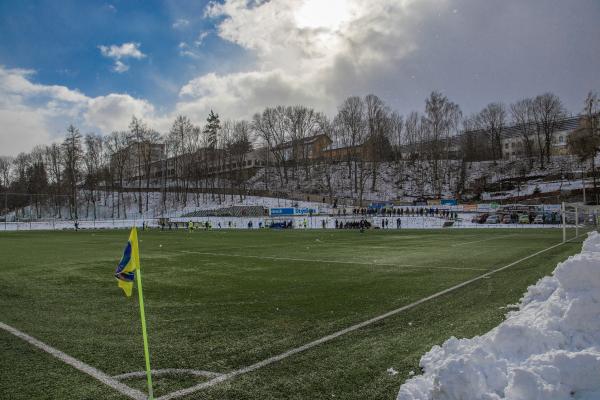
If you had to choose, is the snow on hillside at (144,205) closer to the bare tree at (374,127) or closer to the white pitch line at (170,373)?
the bare tree at (374,127)

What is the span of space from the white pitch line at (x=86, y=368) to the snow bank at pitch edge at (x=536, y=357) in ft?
8.99

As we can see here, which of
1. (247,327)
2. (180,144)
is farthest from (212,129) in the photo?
(247,327)

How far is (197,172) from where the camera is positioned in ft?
308

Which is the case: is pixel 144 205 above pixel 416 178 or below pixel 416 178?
below

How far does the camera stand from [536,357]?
144 inches

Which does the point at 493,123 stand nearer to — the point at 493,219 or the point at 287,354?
the point at 493,219

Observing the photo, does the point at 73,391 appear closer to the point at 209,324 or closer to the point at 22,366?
the point at 22,366

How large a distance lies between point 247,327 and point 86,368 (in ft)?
8.17

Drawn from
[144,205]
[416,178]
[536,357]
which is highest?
[416,178]

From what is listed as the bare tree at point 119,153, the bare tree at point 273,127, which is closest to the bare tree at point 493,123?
the bare tree at point 273,127

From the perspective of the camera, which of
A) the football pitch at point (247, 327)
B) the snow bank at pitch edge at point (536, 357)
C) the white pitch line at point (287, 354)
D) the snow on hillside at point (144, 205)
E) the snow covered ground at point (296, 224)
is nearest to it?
the snow bank at pitch edge at point (536, 357)

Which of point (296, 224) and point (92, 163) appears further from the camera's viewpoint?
point (92, 163)

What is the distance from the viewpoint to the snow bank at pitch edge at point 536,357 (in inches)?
130

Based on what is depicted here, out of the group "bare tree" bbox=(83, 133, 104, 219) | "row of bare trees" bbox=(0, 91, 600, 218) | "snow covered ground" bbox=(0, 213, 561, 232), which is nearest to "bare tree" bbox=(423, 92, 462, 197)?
"row of bare trees" bbox=(0, 91, 600, 218)
